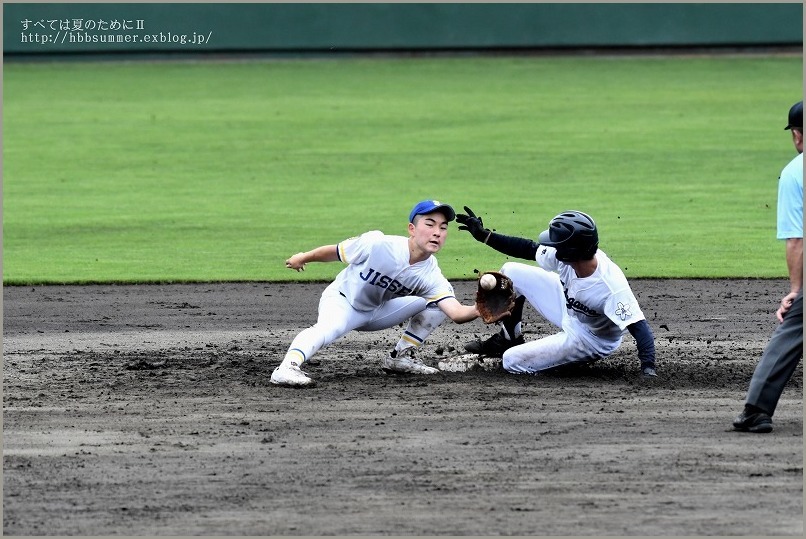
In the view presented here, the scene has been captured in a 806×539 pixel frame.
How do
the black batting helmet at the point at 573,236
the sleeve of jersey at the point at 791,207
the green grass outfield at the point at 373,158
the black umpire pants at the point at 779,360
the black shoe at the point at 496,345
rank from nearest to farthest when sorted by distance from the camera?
1. the sleeve of jersey at the point at 791,207
2. the black umpire pants at the point at 779,360
3. the black batting helmet at the point at 573,236
4. the black shoe at the point at 496,345
5. the green grass outfield at the point at 373,158

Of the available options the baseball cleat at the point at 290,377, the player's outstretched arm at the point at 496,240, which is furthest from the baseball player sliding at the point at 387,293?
the player's outstretched arm at the point at 496,240

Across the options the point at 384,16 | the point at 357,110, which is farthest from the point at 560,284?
the point at 384,16

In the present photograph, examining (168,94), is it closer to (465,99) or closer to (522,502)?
(465,99)

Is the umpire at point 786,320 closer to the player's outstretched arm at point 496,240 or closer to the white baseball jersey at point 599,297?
the white baseball jersey at point 599,297

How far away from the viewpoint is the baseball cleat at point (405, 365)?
825cm

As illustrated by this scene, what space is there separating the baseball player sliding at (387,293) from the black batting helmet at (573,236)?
0.64 m

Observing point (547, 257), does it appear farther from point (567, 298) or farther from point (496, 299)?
point (496, 299)

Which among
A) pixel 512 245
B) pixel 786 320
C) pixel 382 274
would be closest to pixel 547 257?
pixel 512 245

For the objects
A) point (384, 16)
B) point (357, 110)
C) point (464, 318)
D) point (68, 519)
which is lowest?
point (68, 519)

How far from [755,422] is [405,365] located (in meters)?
2.47

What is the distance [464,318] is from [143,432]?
208 cm

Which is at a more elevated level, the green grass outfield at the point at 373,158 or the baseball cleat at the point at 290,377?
the green grass outfield at the point at 373,158

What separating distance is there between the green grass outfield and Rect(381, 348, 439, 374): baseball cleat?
13.6 ft

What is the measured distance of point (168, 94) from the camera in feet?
94.3
